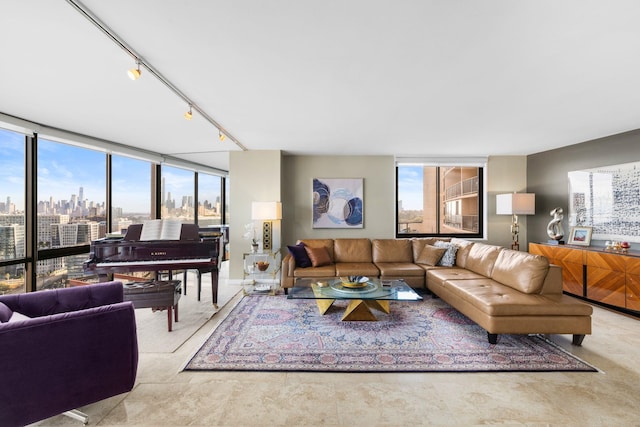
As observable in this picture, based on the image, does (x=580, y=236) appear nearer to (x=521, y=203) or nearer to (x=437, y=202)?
(x=521, y=203)

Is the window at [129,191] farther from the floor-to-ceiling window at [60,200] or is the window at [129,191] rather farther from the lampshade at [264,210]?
the lampshade at [264,210]

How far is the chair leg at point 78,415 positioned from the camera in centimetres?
172

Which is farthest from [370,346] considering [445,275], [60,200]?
[60,200]

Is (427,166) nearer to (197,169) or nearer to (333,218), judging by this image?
(333,218)

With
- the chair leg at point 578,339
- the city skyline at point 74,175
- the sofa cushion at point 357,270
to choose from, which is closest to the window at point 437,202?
the sofa cushion at point 357,270

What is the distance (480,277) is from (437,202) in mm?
2329

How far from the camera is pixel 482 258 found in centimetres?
393

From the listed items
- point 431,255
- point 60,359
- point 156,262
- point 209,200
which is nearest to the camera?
point 60,359

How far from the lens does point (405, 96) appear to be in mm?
2711

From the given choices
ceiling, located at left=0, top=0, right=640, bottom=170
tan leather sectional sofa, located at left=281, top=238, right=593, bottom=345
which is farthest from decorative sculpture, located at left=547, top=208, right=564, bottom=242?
tan leather sectional sofa, located at left=281, top=238, right=593, bottom=345

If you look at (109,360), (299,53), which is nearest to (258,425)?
(109,360)

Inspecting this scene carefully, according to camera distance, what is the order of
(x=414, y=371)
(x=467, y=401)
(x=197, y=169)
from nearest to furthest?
1. (x=467, y=401)
2. (x=414, y=371)
3. (x=197, y=169)

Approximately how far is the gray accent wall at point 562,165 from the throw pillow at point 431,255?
2.21 m

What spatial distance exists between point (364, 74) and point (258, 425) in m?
2.66
